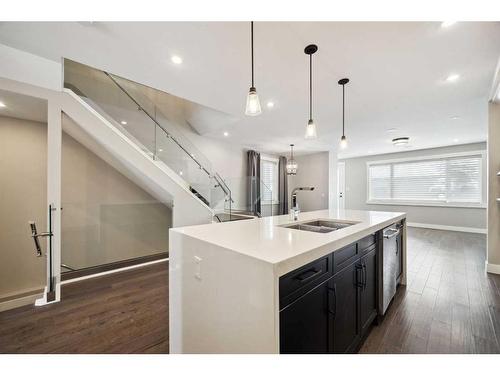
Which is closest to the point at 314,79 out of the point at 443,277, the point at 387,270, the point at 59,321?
the point at 387,270

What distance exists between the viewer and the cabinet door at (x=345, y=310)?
4.19 feet

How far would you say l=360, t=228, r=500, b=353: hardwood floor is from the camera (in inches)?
63.4

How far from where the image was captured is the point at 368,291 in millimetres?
1699

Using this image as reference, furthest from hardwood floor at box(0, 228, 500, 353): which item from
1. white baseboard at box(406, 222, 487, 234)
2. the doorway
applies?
the doorway

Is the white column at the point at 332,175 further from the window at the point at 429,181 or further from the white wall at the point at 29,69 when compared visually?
the white wall at the point at 29,69

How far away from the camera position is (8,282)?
3.06 metres

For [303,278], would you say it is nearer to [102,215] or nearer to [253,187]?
[102,215]

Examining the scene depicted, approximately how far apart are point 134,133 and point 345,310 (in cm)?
373

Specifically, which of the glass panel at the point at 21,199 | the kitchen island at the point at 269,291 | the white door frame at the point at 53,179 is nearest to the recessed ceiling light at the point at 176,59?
the white door frame at the point at 53,179

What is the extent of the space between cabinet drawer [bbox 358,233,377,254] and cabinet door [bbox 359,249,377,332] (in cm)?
6

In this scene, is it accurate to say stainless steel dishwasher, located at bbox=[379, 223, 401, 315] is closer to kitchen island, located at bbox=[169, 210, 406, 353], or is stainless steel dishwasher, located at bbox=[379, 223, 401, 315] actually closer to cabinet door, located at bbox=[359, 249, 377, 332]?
cabinet door, located at bbox=[359, 249, 377, 332]

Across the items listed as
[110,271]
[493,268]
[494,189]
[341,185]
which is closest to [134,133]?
[110,271]
